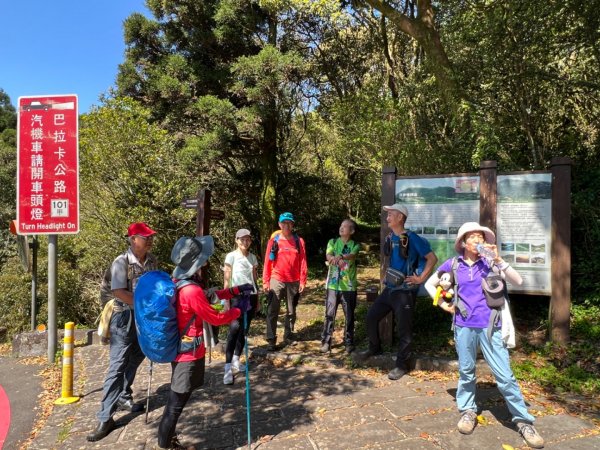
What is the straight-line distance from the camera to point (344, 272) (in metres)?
5.25

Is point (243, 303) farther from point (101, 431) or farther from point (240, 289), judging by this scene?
point (101, 431)

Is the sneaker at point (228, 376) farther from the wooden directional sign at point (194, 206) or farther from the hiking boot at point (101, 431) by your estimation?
the wooden directional sign at point (194, 206)

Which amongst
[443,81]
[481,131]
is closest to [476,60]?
[443,81]

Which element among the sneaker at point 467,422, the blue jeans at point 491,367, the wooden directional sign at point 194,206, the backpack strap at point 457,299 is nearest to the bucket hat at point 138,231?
the wooden directional sign at point 194,206

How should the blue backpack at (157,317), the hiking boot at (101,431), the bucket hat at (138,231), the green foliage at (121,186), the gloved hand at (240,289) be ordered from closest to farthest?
the blue backpack at (157,317), the gloved hand at (240,289), the hiking boot at (101,431), the bucket hat at (138,231), the green foliage at (121,186)

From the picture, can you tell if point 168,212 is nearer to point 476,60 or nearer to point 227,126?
point 227,126

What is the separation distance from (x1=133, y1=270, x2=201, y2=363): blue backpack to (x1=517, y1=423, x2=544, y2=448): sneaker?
9.01ft

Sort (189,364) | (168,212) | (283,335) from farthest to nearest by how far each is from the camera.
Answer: (168,212)
(283,335)
(189,364)

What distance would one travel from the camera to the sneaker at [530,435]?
3.11 m

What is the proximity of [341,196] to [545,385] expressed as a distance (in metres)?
14.2

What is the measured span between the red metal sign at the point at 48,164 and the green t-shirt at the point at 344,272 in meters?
3.58

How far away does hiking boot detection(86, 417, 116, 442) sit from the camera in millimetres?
3576

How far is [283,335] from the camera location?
6.38m

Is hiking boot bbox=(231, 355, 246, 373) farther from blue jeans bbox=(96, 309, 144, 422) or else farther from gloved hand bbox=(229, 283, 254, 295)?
gloved hand bbox=(229, 283, 254, 295)
